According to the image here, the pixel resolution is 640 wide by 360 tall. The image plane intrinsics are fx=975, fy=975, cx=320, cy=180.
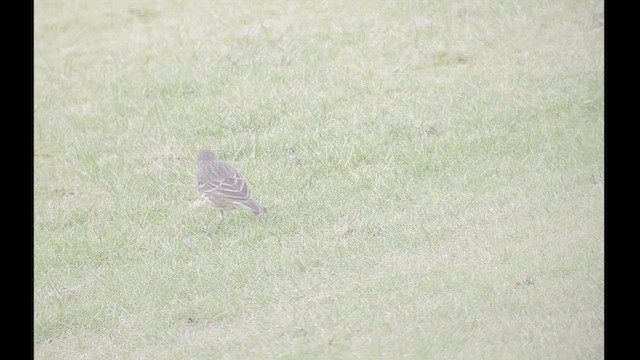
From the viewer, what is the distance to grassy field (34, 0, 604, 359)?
756 cm

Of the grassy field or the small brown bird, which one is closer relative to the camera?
the grassy field

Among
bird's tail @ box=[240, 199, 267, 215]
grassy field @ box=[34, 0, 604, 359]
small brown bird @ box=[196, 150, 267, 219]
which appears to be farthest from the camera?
small brown bird @ box=[196, 150, 267, 219]

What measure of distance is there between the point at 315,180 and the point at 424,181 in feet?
3.81

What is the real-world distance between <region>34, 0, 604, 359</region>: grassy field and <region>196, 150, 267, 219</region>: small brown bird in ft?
0.96

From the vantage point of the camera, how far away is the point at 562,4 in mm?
13188

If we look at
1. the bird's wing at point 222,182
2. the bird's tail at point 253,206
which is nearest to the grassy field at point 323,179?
the bird's tail at point 253,206

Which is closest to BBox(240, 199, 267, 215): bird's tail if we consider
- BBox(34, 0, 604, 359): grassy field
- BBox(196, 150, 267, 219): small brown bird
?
BBox(196, 150, 267, 219): small brown bird

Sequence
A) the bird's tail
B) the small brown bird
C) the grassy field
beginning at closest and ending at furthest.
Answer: the grassy field
the bird's tail
the small brown bird

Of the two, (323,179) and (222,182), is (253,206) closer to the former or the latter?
(222,182)

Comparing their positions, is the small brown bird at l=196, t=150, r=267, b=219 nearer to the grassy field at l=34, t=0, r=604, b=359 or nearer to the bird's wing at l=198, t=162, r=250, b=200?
the bird's wing at l=198, t=162, r=250, b=200

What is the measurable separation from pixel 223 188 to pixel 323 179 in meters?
1.37

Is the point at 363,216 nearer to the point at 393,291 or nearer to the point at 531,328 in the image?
the point at 393,291
